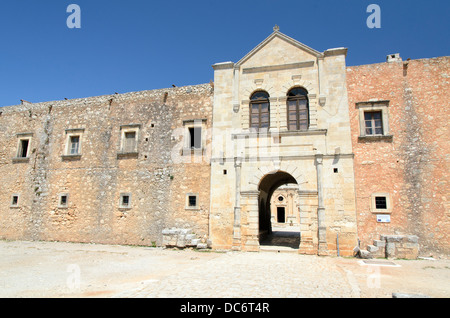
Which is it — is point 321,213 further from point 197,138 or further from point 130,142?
point 130,142

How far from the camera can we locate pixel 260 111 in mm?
13445

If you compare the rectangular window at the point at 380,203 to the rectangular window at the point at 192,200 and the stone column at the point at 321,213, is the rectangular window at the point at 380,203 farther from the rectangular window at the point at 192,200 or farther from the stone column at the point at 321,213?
the rectangular window at the point at 192,200

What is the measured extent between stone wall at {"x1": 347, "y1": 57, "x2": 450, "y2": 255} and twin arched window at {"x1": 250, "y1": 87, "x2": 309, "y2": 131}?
1.87m

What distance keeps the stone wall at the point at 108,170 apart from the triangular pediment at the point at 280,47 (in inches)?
96.8

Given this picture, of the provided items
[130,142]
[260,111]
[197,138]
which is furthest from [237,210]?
[130,142]

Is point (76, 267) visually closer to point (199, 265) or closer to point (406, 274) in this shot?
point (199, 265)

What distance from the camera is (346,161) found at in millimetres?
11992

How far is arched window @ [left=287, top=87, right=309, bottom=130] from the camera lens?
1288 centimetres

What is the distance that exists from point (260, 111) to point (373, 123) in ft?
15.4

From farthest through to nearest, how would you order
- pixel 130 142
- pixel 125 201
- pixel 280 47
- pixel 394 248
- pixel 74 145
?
pixel 74 145
pixel 130 142
pixel 125 201
pixel 280 47
pixel 394 248

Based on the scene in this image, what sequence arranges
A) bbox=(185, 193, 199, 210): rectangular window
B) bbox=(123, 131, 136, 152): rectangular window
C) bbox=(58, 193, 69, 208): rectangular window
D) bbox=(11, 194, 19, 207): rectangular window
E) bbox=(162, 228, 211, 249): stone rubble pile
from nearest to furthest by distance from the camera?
bbox=(162, 228, 211, 249): stone rubble pile
bbox=(185, 193, 199, 210): rectangular window
bbox=(123, 131, 136, 152): rectangular window
bbox=(58, 193, 69, 208): rectangular window
bbox=(11, 194, 19, 207): rectangular window

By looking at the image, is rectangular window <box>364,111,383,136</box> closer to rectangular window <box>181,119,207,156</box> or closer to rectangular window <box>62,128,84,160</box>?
rectangular window <box>181,119,207,156</box>

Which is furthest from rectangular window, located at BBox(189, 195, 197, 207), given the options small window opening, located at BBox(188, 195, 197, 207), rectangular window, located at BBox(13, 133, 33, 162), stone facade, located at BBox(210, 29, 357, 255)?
rectangular window, located at BBox(13, 133, 33, 162)
